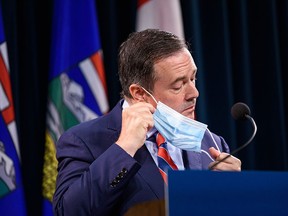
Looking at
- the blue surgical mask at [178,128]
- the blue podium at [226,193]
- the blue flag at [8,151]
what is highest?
the blue podium at [226,193]

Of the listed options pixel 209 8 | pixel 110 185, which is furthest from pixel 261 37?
pixel 110 185

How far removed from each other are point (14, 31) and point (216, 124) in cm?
126

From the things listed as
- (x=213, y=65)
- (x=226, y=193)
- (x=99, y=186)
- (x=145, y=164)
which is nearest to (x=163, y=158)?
(x=145, y=164)

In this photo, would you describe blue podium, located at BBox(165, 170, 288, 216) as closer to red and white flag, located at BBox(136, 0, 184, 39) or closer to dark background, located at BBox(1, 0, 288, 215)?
dark background, located at BBox(1, 0, 288, 215)

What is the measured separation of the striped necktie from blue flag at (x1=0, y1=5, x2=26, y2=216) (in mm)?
981

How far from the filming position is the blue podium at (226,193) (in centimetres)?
139

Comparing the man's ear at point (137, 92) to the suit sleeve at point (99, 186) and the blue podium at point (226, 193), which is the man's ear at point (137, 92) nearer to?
the suit sleeve at point (99, 186)

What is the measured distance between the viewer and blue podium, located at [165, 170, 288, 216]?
1388 mm

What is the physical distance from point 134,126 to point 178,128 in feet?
0.70

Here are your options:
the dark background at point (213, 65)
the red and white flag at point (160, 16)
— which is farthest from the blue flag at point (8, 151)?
the red and white flag at point (160, 16)

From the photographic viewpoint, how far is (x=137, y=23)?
339cm

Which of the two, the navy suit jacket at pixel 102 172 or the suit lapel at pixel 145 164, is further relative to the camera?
the suit lapel at pixel 145 164

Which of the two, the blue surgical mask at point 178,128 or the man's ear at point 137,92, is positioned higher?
the man's ear at point 137,92

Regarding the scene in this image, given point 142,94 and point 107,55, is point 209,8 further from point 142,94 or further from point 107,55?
point 142,94
